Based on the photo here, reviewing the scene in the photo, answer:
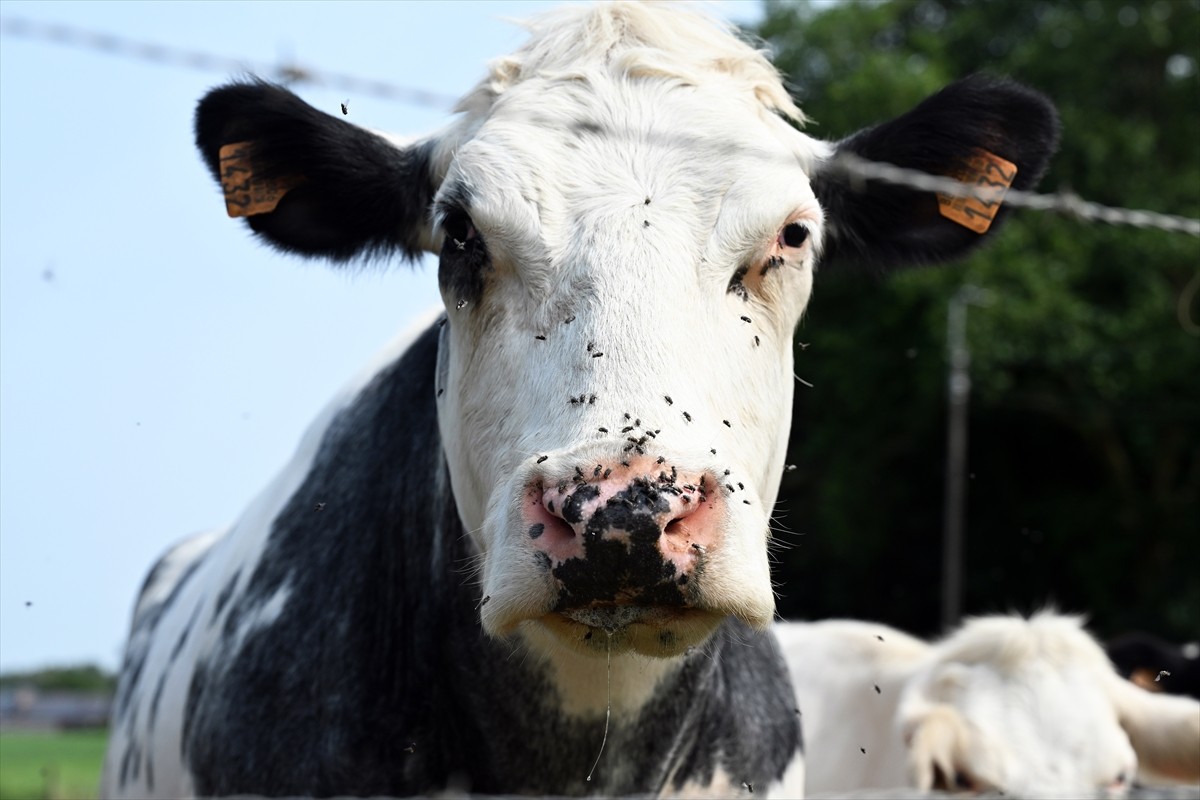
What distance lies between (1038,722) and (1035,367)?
20.5 meters

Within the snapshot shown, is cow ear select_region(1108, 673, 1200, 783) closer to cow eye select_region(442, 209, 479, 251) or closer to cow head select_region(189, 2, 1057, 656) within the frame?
cow head select_region(189, 2, 1057, 656)

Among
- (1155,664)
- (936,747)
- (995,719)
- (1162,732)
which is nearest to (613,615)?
(936,747)

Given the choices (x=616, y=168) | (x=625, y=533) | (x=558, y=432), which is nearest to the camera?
(x=625, y=533)

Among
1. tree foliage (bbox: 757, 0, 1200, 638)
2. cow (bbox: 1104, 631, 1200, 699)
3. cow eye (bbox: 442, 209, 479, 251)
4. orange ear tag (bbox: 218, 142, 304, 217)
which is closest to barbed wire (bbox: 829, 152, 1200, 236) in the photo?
cow eye (bbox: 442, 209, 479, 251)

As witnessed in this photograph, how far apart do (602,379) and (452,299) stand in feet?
2.13

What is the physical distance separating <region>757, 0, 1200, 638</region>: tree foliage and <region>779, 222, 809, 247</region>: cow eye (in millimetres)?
19734

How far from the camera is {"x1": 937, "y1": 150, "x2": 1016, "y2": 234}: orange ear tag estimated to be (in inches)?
148

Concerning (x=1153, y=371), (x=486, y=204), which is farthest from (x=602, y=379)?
(x=1153, y=371)

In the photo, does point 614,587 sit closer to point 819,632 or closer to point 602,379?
point 602,379

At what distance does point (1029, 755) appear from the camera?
529 cm

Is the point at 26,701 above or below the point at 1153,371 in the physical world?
below

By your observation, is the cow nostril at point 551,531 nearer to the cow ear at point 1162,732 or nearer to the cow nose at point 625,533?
the cow nose at point 625,533

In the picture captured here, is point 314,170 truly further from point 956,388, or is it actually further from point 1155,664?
point 956,388

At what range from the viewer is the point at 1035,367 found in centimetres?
2503
